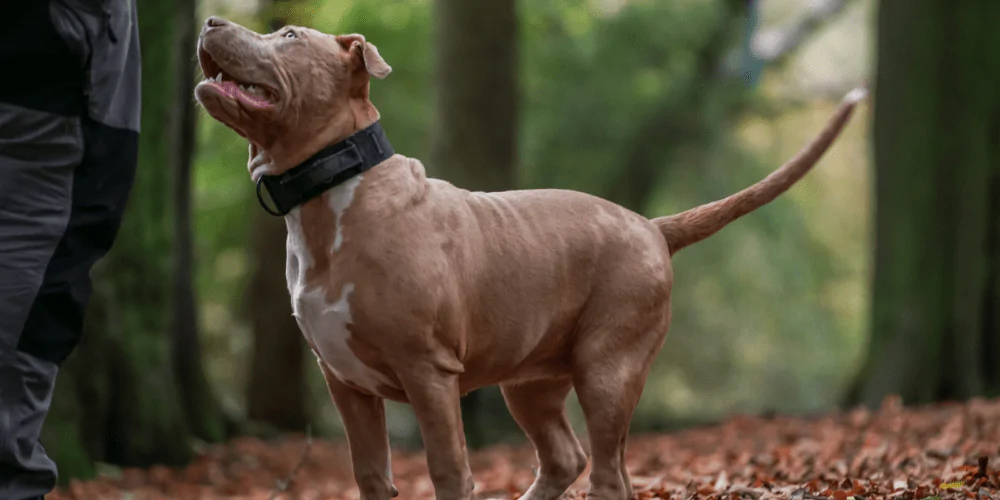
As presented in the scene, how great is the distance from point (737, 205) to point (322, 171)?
1.76 metres

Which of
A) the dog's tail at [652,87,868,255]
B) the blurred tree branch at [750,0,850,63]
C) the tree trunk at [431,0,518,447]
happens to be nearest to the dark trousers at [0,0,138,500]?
the dog's tail at [652,87,868,255]

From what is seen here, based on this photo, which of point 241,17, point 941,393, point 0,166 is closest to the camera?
point 0,166

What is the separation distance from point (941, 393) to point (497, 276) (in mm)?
8662

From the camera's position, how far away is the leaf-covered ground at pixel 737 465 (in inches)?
190

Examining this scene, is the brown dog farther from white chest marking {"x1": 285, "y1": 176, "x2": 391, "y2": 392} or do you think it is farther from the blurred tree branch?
the blurred tree branch

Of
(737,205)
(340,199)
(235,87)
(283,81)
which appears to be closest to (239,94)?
(235,87)

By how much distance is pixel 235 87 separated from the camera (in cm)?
365

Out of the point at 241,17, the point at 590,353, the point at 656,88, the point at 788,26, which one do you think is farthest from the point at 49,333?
the point at 788,26

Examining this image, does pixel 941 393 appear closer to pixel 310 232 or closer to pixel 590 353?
pixel 590 353

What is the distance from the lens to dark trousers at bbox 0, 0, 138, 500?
13.0ft

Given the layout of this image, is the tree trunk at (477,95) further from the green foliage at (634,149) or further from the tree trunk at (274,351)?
the tree trunk at (274,351)

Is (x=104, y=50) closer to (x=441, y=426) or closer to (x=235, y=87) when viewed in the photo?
(x=235, y=87)

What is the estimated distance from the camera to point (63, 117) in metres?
4.09

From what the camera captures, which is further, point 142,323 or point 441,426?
point 142,323
